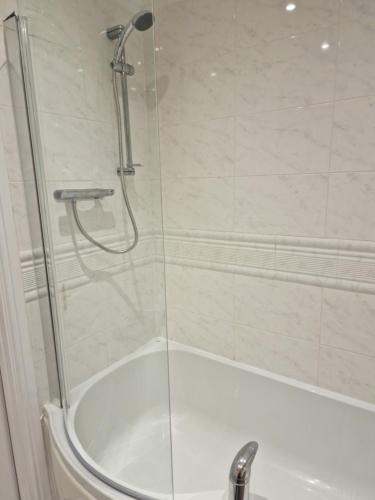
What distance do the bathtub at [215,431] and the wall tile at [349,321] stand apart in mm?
240

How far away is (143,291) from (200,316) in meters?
0.35

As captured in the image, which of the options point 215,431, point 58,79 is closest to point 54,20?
point 58,79

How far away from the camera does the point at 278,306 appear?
147 centimetres

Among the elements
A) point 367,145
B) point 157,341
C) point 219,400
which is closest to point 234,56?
point 367,145

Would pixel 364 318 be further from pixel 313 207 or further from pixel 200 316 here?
pixel 200 316

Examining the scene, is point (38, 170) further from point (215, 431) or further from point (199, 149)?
point (215, 431)

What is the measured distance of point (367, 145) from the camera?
1.17 metres

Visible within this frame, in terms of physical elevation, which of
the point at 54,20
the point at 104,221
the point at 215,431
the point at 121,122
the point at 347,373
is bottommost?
the point at 215,431

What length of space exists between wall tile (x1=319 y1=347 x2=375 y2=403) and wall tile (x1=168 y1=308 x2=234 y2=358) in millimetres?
446

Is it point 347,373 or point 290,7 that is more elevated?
point 290,7

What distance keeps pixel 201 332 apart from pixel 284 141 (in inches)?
40.7

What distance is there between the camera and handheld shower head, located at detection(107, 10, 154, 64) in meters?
1.28

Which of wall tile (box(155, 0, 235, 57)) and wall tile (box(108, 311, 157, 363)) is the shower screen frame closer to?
wall tile (box(108, 311, 157, 363))

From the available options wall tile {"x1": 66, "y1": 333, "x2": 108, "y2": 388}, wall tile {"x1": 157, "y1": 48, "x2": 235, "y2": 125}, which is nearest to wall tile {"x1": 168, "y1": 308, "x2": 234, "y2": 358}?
wall tile {"x1": 66, "y1": 333, "x2": 108, "y2": 388}
